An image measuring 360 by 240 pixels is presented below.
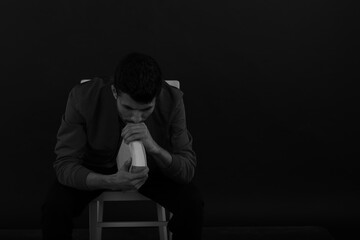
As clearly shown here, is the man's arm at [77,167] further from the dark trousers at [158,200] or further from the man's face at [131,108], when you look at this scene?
the man's face at [131,108]

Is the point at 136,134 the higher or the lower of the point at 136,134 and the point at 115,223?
the higher

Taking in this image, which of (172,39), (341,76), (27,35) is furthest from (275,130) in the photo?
(27,35)

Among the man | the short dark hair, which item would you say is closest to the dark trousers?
the man

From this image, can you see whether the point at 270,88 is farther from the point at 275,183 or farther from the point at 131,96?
the point at 131,96

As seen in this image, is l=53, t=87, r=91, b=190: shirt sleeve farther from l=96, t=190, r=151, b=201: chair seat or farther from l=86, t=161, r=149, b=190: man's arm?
l=96, t=190, r=151, b=201: chair seat

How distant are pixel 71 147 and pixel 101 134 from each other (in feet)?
0.38

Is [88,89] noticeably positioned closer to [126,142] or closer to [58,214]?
[126,142]

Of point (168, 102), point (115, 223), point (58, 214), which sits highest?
point (168, 102)

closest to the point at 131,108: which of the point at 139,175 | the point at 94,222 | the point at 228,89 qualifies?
the point at 139,175

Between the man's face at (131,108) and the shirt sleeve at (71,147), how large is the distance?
19 centimetres

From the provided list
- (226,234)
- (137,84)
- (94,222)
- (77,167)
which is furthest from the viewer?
(226,234)

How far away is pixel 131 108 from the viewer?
1.90 metres

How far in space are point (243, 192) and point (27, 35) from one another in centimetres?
127

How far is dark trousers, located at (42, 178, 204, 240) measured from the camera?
75.4 inches
